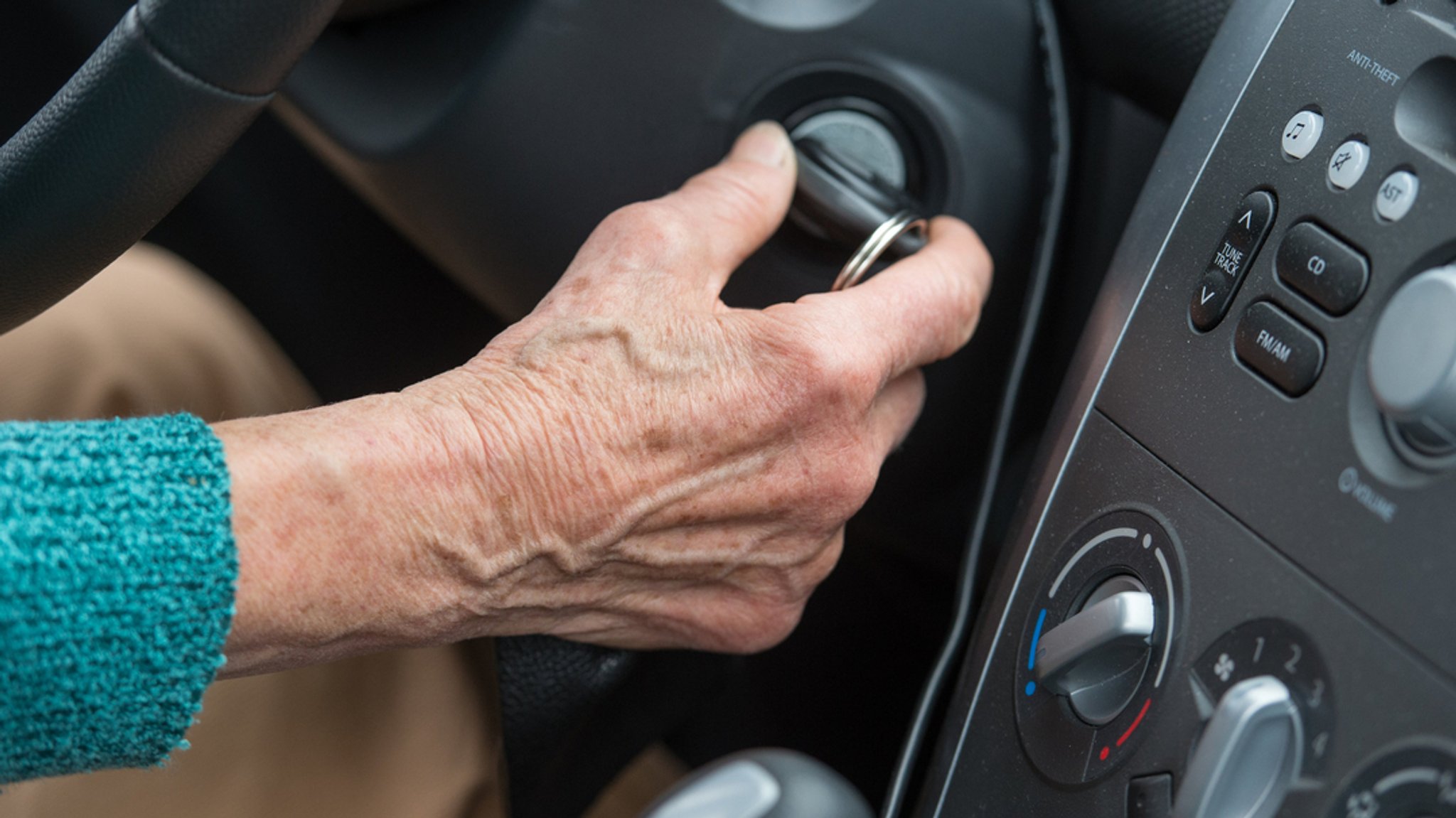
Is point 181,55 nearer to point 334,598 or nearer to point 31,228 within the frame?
point 31,228

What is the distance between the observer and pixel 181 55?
0.39m

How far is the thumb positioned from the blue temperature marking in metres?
0.21

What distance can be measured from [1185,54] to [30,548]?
0.57 m

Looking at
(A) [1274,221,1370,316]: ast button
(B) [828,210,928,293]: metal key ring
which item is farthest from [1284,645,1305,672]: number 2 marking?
(B) [828,210,928,293]: metal key ring

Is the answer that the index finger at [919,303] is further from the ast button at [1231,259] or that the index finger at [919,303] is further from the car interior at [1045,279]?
the ast button at [1231,259]

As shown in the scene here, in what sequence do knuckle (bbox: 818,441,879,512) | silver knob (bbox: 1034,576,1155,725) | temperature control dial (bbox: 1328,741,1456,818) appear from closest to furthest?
temperature control dial (bbox: 1328,741,1456,818) → silver knob (bbox: 1034,576,1155,725) → knuckle (bbox: 818,441,879,512)

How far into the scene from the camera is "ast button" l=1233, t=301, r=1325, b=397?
416 mm

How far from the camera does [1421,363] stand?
1.21 ft

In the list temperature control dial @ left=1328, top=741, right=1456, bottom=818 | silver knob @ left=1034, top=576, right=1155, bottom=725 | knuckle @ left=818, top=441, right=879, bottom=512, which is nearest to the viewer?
temperature control dial @ left=1328, top=741, right=1456, bottom=818

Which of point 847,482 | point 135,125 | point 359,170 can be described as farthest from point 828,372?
point 359,170

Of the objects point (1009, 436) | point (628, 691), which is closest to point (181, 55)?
point (628, 691)

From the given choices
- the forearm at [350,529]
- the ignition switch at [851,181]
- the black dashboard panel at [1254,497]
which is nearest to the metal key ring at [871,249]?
the ignition switch at [851,181]

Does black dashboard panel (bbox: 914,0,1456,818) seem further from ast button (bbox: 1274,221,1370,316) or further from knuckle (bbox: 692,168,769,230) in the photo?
knuckle (bbox: 692,168,769,230)

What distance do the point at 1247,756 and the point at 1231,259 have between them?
195mm
